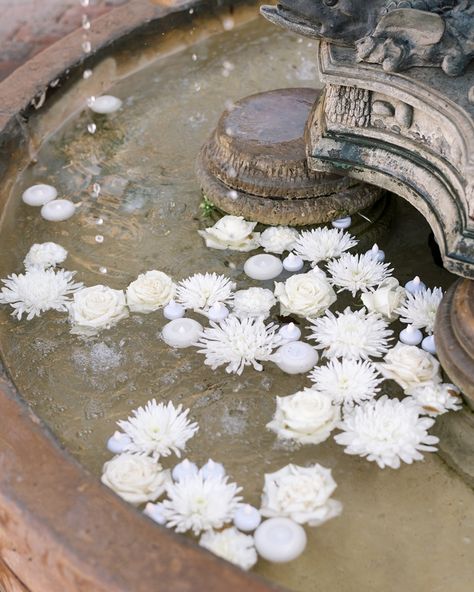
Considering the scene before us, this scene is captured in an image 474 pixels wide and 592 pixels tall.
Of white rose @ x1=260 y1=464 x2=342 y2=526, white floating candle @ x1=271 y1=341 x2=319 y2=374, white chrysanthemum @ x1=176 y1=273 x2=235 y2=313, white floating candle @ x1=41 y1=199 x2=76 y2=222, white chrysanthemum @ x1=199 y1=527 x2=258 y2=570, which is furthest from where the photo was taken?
white floating candle @ x1=41 y1=199 x2=76 y2=222

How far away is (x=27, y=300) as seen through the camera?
2844 millimetres

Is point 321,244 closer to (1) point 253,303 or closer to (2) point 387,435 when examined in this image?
(1) point 253,303

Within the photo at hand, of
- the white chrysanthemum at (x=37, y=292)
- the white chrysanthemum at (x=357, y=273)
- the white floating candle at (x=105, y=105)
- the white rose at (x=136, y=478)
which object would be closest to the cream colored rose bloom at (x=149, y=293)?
the white chrysanthemum at (x=37, y=292)

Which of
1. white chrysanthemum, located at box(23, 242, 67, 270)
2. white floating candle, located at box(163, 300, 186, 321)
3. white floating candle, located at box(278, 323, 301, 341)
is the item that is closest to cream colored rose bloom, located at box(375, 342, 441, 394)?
white floating candle, located at box(278, 323, 301, 341)

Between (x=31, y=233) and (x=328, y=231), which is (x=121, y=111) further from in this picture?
(x=328, y=231)

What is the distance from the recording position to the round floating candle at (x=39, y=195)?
3330 millimetres

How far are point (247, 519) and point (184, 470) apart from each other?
0.76 feet

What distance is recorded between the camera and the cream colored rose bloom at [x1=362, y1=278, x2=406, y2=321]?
272 centimetres

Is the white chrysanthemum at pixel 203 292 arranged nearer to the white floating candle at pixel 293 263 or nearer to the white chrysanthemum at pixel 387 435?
the white floating candle at pixel 293 263

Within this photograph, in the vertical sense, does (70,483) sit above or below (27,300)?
above

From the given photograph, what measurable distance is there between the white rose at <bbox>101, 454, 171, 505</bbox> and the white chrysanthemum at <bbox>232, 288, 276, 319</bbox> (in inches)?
26.4

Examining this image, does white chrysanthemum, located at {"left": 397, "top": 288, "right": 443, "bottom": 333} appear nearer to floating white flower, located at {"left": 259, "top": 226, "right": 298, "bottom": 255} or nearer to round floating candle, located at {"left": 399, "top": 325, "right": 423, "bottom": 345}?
round floating candle, located at {"left": 399, "top": 325, "right": 423, "bottom": 345}

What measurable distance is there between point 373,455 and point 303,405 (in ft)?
0.76

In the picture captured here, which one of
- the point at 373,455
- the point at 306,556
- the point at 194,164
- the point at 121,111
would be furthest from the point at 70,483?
the point at 121,111
